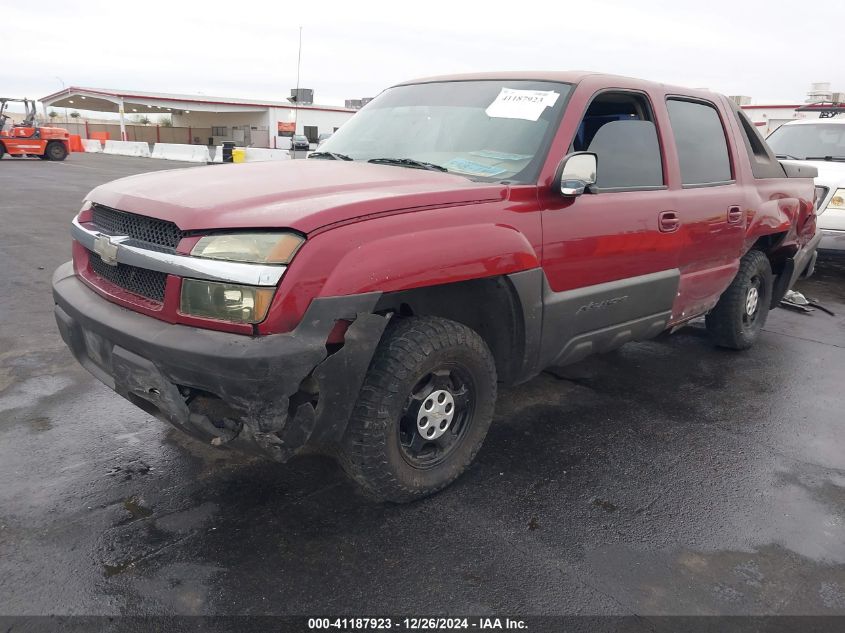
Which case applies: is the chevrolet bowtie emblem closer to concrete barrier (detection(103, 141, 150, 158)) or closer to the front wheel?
the front wheel

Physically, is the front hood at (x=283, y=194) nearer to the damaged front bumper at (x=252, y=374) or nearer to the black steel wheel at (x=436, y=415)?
the damaged front bumper at (x=252, y=374)

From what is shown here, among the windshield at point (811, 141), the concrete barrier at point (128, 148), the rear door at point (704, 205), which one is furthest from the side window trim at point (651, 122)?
the concrete barrier at point (128, 148)

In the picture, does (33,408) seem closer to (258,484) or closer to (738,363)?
(258,484)

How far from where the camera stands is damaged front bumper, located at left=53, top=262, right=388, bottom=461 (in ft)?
7.15

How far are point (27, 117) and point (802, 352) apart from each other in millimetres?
26442

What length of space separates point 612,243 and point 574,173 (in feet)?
1.80

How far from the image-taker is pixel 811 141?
28.3ft

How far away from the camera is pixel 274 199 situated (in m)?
2.46

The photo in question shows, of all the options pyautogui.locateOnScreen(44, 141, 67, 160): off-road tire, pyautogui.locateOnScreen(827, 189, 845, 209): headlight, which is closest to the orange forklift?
pyautogui.locateOnScreen(44, 141, 67, 160): off-road tire

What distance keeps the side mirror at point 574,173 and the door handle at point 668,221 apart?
875 millimetres

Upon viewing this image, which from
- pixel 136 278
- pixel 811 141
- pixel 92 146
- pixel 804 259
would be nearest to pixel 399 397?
pixel 136 278

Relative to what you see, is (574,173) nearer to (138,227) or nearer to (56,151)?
(138,227)

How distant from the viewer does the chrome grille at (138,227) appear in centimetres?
244

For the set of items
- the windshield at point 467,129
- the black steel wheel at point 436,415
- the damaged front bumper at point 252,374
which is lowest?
the black steel wheel at point 436,415
